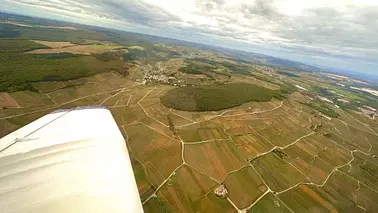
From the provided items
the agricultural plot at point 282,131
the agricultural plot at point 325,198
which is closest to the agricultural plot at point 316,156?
the agricultural plot at point 282,131

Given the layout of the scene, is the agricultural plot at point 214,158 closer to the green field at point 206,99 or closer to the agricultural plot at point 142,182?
the agricultural plot at point 142,182

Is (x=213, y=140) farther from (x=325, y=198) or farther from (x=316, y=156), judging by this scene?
(x=316, y=156)

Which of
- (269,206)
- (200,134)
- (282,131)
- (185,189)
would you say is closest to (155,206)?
(185,189)

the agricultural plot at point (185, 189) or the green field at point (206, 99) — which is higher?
the agricultural plot at point (185, 189)

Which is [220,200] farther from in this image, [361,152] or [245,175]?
[361,152]

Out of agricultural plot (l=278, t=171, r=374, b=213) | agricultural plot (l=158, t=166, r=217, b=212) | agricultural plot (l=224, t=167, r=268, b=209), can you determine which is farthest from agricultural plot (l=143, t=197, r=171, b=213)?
agricultural plot (l=278, t=171, r=374, b=213)

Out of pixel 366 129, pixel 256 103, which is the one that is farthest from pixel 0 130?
pixel 366 129
